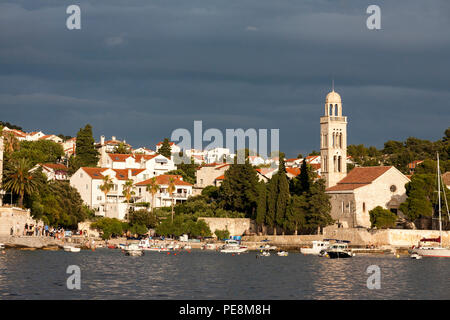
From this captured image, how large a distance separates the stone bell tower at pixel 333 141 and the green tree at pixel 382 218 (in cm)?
1330

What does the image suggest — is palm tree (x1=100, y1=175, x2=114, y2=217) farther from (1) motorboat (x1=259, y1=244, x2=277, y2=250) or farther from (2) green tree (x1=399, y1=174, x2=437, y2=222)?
(2) green tree (x1=399, y1=174, x2=437, y2=222)

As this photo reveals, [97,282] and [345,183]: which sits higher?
[345,183]

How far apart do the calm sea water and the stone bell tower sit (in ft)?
100

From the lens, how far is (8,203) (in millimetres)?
87750

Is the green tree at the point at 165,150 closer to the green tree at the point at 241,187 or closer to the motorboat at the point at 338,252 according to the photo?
the green tree at the point at 241,187

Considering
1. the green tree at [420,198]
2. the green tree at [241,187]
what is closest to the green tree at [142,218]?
the green tree at [241,187]

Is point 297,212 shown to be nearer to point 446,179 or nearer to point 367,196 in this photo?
point 367,196

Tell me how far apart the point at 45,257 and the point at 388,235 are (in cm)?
3928

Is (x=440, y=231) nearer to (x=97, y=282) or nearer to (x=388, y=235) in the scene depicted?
(x=388, y=235)

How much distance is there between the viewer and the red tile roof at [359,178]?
94875mm

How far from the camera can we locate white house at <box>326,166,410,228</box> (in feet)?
306
